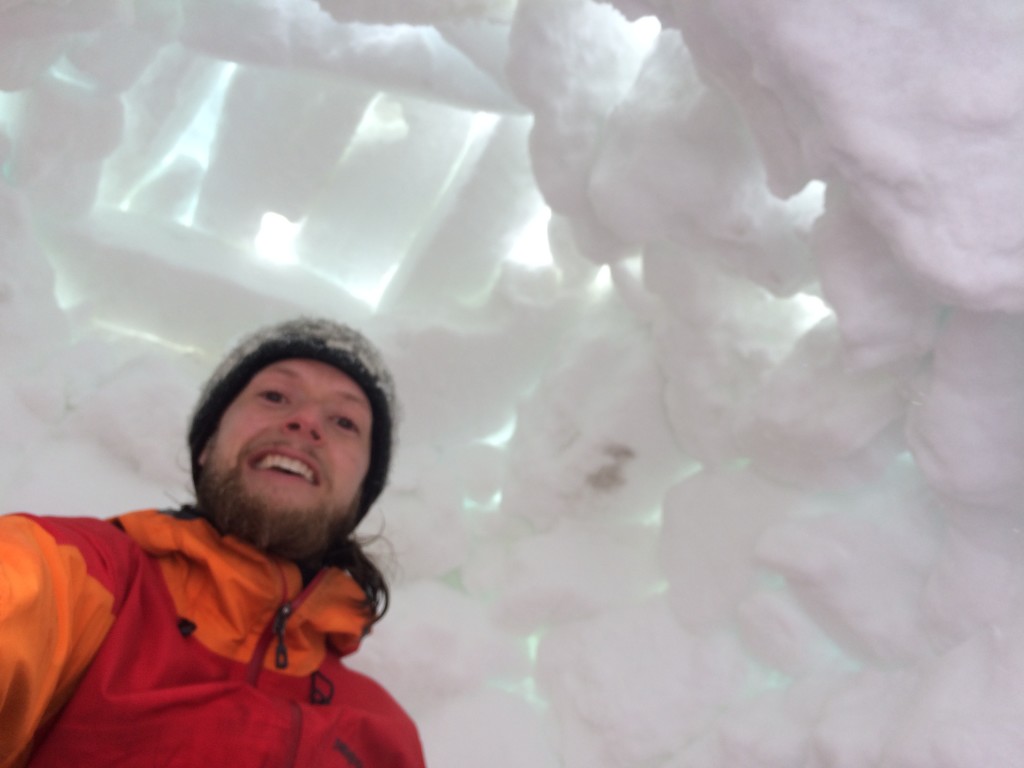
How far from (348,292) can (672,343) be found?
0.80 metres

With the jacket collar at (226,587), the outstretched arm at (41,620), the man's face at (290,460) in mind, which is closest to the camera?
the outstretched arm at (41,620)

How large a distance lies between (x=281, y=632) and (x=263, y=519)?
14cm

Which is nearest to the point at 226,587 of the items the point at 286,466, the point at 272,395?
the point at 286,466

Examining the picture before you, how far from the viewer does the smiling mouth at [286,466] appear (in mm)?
1172

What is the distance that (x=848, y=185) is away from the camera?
0.98 metres

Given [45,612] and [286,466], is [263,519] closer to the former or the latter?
[286,466]

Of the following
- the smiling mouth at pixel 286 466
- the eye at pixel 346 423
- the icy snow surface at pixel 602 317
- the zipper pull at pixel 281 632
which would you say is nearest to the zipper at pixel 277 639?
the zipper pull at pixel 281 632

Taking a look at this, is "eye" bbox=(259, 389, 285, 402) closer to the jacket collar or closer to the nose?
the nose

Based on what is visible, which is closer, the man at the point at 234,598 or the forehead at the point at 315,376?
the man at the point at 234,598

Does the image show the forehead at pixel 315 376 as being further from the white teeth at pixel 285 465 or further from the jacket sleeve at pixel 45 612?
the jacket sleeve at pixel 45 612

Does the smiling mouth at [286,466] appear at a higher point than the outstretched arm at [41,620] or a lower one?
lower

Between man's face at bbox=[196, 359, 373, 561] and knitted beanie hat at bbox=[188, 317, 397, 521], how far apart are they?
2 centimetres

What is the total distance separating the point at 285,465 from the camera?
1.18 metres

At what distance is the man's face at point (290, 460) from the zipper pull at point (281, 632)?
0.09m
